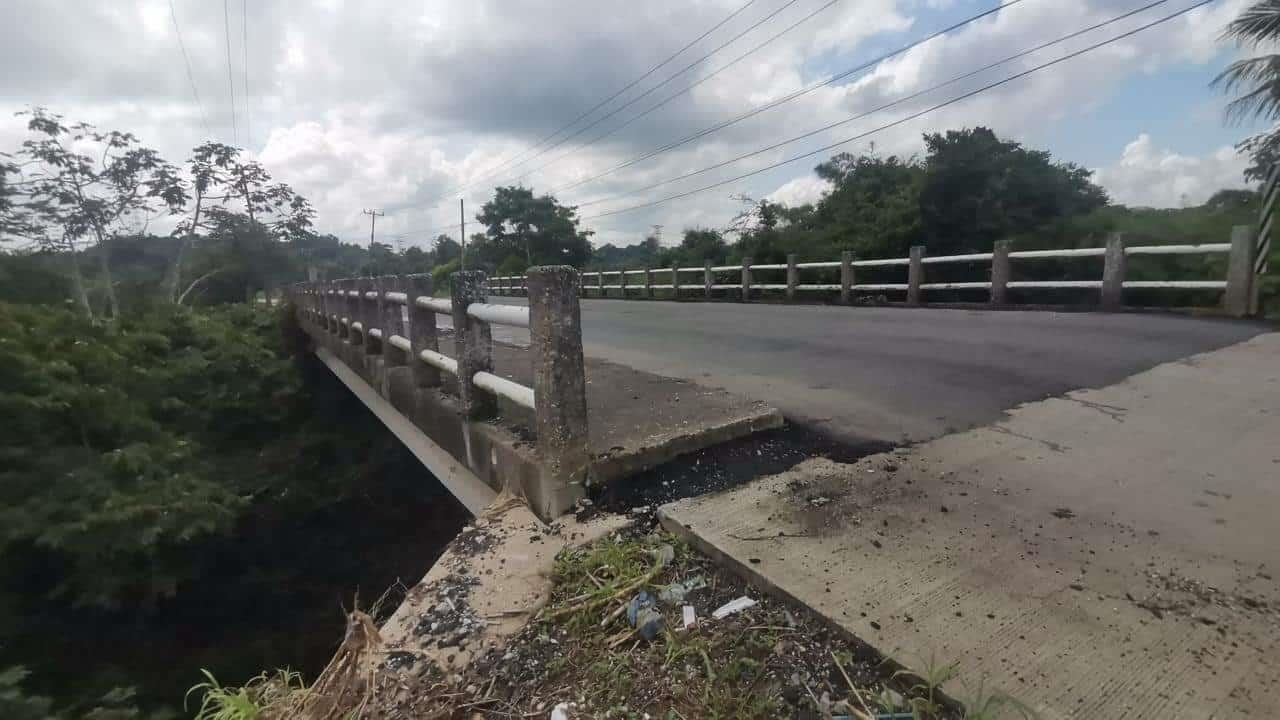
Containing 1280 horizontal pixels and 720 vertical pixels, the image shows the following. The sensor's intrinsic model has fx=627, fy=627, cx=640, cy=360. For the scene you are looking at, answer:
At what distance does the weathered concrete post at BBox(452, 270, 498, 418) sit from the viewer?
3.66 m

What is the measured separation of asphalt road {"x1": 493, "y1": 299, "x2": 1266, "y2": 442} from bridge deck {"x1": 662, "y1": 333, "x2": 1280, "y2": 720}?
0.52 m

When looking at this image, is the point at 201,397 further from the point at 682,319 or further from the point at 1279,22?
the point at 1279,22

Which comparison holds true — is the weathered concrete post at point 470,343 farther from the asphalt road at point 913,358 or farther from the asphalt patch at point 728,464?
the asphalt patch at point 728,464

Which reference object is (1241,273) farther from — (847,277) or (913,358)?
(847,277)

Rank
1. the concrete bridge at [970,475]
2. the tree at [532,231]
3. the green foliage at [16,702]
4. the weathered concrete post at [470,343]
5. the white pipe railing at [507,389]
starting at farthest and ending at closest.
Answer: the tree at [532,231]
the green foliage at [16,702]
the weathered concrete post at [470,343]
the white pipe railing at [507,389]
the concrete bridge at [970,475]

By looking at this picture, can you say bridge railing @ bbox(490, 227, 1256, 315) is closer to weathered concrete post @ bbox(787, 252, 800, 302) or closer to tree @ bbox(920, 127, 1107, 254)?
weathered concrete post @ bbox(787, 252, 800, 302)

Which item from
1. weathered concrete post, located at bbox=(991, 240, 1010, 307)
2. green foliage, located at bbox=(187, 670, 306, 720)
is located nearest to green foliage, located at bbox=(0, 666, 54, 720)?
green foliage, located at bbox=(187, 670, 306, 720)

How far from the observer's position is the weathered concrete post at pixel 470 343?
366cm

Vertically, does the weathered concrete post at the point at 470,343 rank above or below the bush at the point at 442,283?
below

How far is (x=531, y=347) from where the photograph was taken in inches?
109

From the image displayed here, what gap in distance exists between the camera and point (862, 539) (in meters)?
2.26

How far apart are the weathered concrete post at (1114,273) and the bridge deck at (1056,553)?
6109 millimetres

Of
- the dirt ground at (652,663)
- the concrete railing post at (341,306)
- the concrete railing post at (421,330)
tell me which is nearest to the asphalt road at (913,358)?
the concrete railing post at (421,330)

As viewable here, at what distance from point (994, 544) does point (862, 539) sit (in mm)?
442
